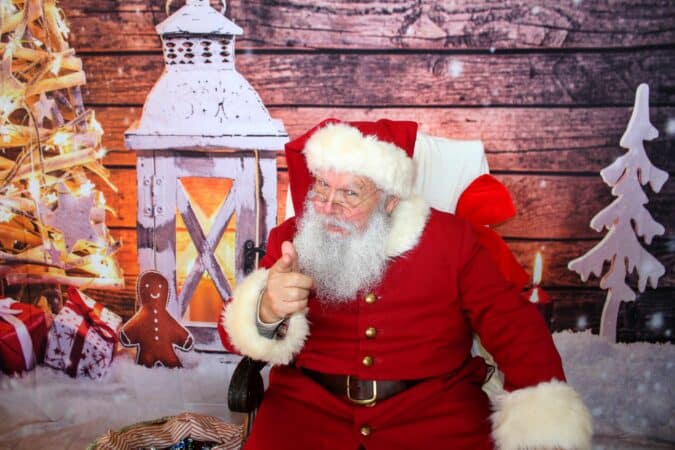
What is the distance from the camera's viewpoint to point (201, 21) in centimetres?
257

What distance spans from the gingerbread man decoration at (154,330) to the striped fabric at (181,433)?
64 centimetres

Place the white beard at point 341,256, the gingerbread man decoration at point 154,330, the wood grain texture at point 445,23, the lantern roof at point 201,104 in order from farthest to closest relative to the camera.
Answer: the gingerbread man decoration at point 154,330
the lantern roof at point 201,104
the wood grain texture at point 445,23
the white beard at point 341,256

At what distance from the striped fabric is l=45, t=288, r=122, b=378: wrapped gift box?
788 mm

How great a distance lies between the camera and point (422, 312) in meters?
1.83

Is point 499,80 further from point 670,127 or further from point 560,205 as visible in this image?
point 670,127

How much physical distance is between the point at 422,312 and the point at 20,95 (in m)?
2.03

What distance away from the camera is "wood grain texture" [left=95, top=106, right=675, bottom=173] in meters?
2.55

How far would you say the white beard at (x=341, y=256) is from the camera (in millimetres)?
1792

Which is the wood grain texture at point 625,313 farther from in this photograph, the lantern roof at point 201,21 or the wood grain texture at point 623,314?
the lantern roof at point 201,21

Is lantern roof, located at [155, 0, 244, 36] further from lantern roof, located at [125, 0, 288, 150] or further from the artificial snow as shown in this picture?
the artificial snow

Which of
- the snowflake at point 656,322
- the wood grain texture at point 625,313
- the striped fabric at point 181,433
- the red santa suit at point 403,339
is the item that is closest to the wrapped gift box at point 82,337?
the striped fabric at point 181,433

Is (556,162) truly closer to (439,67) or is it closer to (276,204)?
(439,67)

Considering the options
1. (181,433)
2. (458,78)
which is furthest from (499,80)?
(181,433)

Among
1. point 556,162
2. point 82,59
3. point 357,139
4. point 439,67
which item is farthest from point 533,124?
point 82,59
